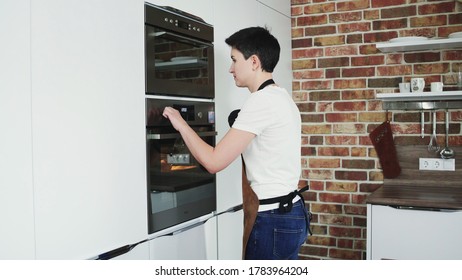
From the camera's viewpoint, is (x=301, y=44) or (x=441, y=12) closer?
(x=441, y=12)

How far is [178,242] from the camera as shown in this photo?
197 centimetres

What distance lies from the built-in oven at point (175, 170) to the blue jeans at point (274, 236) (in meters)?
0.43

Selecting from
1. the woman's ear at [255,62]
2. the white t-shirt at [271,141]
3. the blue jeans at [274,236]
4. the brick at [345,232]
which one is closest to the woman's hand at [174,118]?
the white t-shirt at [271,141]

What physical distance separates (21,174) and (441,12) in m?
2.59

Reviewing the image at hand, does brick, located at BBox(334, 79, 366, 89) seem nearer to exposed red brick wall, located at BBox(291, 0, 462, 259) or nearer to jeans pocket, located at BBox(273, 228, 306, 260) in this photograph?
exposed red brick wall, located at BBox(291, 0, 462, 259)

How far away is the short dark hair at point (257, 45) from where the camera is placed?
66.8 inches

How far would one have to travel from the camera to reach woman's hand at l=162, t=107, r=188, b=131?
169cm

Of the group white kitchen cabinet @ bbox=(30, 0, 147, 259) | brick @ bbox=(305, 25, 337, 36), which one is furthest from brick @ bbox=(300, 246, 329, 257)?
white kitchen cabinet @ bbox=(30, 0, 147, 259)

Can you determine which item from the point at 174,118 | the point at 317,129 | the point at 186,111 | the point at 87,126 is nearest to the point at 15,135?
the point at 87,126

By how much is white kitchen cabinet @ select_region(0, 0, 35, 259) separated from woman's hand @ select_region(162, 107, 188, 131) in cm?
53

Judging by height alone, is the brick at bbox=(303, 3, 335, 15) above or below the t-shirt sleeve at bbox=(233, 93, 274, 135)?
above

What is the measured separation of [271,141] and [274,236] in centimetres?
34
